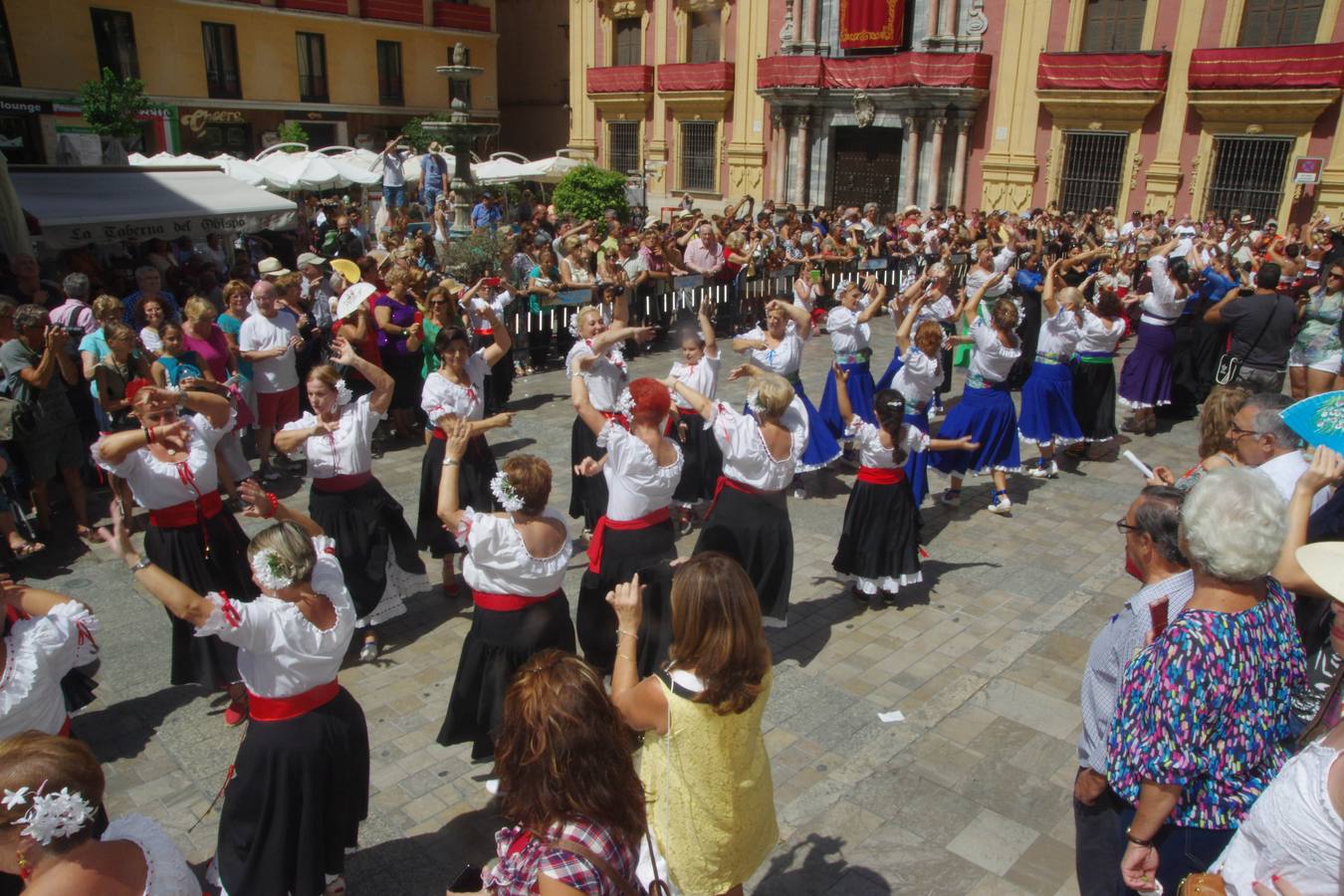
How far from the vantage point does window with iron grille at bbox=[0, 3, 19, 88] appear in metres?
26.3

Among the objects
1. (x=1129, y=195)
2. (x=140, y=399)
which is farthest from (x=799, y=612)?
(x=1129, y=195)

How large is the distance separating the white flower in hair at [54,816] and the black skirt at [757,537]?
3645mm

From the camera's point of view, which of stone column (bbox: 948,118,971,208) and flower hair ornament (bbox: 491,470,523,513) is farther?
stone column (bbox: 948,118,971,208)

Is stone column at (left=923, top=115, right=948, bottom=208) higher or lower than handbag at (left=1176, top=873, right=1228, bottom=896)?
higher

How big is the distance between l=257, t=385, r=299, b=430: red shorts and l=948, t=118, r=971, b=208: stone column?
2186cm

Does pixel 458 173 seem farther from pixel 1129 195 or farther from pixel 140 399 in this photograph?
pixel 1129 195

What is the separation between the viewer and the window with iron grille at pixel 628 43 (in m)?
33.4

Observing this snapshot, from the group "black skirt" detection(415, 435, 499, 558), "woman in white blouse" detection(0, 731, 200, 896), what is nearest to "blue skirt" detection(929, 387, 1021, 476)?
"black skirt" detection(415, 435, 499, 558)

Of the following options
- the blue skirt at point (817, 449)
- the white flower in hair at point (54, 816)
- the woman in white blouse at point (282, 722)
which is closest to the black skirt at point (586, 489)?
the blue skirt at point (817, 449)

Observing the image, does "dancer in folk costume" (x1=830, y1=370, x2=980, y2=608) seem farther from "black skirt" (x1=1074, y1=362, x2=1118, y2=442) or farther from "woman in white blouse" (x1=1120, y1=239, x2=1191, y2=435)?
"woman in white blouse" (x1=1120, y1=239, x2=1191, y2=435)

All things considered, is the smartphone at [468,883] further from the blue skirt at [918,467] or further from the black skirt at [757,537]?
the blue skirt at [918,467]

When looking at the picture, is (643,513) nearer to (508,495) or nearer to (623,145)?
(508,495)

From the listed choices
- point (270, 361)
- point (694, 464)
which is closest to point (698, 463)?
point (694, 464)

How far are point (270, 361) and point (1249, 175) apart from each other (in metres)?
22.7
